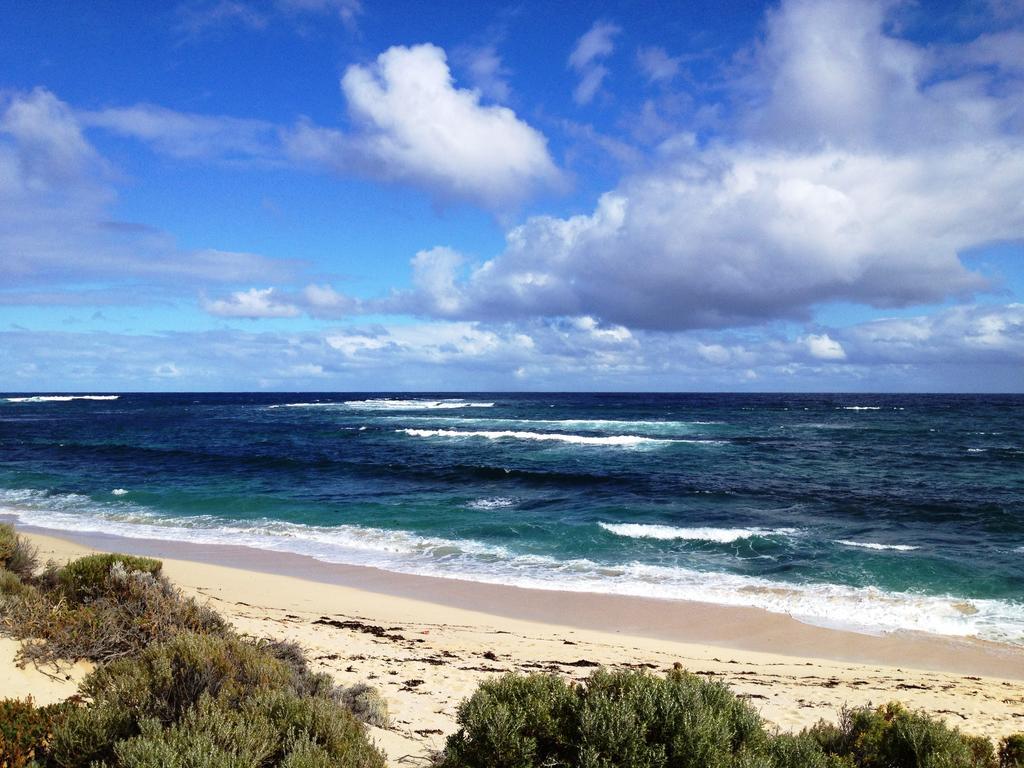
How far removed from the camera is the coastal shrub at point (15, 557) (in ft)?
26.6

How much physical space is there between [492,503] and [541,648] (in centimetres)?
1212

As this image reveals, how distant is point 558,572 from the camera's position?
1377cm

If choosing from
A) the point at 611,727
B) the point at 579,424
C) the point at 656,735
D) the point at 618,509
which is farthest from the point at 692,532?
the point at 579,424

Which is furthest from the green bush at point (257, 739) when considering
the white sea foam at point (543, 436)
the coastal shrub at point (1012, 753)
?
the white sea foam at point (543, 436)

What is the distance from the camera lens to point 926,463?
2980 cm

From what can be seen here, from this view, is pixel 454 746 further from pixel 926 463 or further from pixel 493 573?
pixel 926 463

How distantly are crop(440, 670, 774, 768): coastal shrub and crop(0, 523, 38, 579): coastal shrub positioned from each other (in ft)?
A: 23.1

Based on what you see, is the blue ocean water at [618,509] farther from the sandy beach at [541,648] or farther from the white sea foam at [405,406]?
the white sea foam at [405,406]

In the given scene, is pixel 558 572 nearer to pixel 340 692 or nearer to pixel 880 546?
pixel 880 546

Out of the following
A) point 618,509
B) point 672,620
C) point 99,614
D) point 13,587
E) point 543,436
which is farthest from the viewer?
point 543,436

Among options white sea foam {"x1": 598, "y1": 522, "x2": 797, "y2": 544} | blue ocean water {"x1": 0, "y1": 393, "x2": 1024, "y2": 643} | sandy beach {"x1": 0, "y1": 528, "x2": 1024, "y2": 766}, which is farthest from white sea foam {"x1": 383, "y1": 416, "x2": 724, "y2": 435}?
sandy beach {"x1": 0, "y1": 528, "x2": 1024, "y2": 766}

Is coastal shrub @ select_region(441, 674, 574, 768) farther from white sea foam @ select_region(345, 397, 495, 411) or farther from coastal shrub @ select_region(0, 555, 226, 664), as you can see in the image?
white sea foam @ select_region(345, 397, 495, 411)

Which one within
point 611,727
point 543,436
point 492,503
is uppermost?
point 611,727

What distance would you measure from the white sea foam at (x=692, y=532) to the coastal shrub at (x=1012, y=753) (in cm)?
1163
